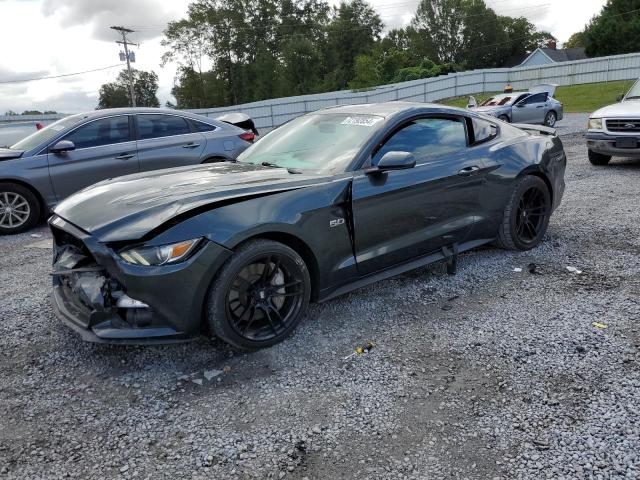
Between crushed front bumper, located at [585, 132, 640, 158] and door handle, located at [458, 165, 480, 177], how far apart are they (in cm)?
547

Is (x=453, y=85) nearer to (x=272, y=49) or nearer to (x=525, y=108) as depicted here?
(x=525, y=108)

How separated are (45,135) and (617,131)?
342 inches

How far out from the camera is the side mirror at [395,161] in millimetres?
3605

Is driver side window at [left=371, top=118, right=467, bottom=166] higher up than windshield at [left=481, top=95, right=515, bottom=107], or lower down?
lower down

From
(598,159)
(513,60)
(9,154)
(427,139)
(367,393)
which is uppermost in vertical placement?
(513,60)

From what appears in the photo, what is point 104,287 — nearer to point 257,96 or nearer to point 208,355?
point 208,355

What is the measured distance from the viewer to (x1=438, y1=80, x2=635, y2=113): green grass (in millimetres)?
26859

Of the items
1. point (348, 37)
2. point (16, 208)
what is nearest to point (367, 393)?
point (16, 208)

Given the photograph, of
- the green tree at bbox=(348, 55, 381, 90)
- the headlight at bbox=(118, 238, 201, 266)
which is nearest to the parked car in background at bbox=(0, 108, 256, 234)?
the headlight at bbox=(118, 238, 201, 266)

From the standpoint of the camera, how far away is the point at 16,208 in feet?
22.0

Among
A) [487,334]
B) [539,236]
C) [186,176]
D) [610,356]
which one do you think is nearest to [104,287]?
[186,176]

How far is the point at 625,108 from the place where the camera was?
28.7ft

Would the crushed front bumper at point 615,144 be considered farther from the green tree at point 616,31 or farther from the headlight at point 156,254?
the green tree at point 616,31

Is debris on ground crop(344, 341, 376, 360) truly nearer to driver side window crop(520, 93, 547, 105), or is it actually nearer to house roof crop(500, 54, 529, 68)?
driver side window crop(520, 93, 547, 105)
